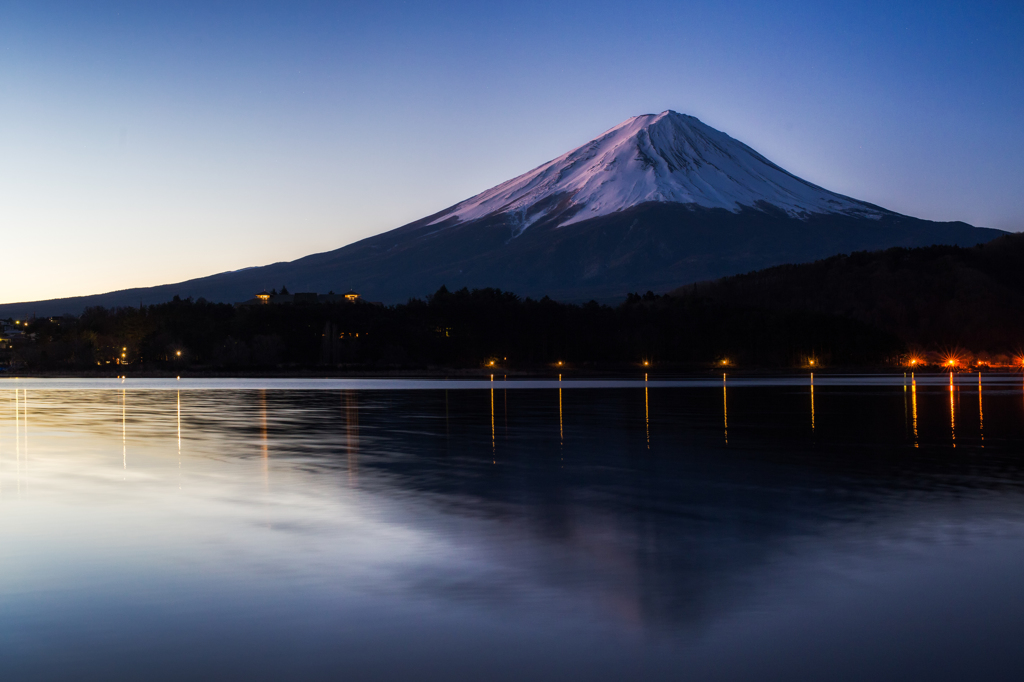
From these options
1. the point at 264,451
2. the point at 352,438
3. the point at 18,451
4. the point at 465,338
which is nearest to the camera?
the point at 264,451

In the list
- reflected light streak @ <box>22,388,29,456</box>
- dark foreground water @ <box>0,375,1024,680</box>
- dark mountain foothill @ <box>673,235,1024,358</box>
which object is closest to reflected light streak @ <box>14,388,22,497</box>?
reflected light streak @ <box>22,388,29,456</box>

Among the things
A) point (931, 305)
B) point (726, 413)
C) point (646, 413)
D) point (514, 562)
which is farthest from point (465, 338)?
point (514, 562)

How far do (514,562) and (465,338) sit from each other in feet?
393

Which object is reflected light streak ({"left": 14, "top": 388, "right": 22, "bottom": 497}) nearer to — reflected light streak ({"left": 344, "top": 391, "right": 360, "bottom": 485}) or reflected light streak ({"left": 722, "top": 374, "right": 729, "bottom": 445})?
reflected light streak ({"left": 344, "top": 391, "right": 360, "bottom": 485})

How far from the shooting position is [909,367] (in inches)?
5098

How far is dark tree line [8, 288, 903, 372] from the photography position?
412 feet

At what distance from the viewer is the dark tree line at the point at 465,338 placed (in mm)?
125688

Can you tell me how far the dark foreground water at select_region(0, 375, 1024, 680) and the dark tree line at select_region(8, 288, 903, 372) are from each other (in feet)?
338

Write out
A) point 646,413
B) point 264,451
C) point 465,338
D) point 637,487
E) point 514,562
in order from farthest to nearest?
point 465,338 → point 646,413 → point 264,451 → point 637,487 → point 514,562

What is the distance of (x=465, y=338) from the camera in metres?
130

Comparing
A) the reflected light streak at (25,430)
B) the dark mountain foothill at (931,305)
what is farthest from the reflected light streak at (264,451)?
the dark mountain foothill at (931,305)

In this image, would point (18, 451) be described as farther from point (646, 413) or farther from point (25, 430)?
point (646, 413)

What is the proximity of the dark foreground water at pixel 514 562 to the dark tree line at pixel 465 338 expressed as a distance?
4053 inches

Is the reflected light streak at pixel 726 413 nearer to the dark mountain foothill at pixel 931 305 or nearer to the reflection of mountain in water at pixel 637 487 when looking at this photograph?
the reflection of mountain in water at pixel 637 487
